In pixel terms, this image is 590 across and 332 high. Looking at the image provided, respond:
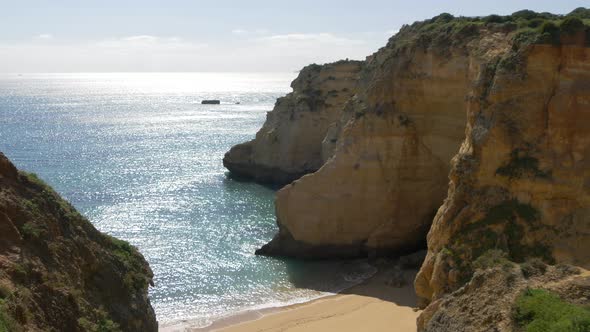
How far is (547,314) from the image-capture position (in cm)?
1187

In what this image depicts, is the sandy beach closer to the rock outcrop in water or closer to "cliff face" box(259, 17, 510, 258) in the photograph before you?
"cliff face" box(259, 17, 510, 258)

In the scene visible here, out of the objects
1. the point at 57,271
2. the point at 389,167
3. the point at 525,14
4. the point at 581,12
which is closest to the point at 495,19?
the point at 525,14

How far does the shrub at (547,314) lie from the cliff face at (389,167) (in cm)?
1632

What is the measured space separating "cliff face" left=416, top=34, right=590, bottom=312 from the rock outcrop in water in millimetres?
34

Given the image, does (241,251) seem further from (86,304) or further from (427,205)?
(86,304)

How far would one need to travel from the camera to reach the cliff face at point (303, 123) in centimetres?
4938

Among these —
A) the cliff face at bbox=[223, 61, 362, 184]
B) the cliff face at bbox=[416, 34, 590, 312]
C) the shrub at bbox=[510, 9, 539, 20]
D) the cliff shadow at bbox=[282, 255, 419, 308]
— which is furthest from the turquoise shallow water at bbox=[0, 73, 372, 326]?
the shrub at bbox=[510, 9, 539, 20]

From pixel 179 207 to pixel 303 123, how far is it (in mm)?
13341

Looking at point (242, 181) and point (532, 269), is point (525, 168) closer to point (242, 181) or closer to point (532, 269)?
point (532, 269)

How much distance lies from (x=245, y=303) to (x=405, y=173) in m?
9.86

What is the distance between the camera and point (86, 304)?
41.4ft

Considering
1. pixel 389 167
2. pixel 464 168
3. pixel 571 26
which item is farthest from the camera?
pixel 389 167

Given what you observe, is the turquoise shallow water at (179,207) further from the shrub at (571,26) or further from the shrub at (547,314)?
the shrub at (547,314)

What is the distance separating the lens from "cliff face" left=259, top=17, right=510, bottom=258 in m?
28.9
